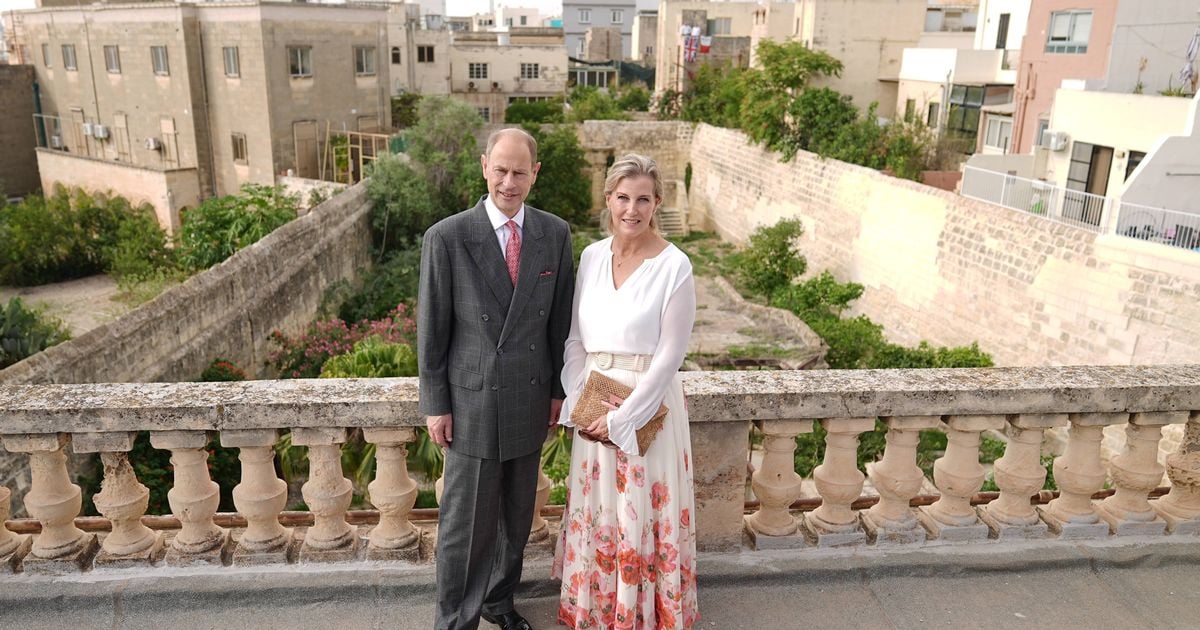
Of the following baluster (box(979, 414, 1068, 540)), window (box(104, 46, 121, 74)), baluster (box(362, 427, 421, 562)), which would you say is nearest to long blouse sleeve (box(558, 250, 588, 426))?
baluster (box(362, 427, 421, 562))

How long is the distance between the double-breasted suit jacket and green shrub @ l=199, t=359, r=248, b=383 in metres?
9.48

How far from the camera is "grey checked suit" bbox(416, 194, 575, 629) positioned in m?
2.71

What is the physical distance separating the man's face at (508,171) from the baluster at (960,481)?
1809mm

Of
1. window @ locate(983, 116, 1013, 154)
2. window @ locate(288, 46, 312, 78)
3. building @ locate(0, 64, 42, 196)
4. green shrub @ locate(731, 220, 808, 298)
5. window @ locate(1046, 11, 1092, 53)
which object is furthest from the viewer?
building @ locate(0, 64, 42, 196)

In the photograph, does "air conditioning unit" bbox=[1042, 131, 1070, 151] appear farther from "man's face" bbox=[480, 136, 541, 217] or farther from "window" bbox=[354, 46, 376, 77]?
"window" bbox=[354, 46, 376, 77]

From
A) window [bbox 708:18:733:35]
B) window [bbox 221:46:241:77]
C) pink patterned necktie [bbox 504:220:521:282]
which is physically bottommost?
pink patterned necktie [bbox 504:220:521:282]

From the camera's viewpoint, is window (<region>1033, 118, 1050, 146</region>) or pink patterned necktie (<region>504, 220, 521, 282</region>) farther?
window (<region>1033, 118, 1050, 146</region>)

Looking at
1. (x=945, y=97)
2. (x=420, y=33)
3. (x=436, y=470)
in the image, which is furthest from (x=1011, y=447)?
(x=420, y=33)

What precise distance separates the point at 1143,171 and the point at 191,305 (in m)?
14.9

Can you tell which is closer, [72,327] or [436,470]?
[436,470]

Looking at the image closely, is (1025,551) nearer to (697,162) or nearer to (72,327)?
(72,327)

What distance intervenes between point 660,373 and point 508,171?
797 millimetres

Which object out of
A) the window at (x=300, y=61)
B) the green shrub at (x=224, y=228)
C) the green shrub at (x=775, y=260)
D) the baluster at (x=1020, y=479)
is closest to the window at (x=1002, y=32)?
the green shrub at (x=775, y=260)

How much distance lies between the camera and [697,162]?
30.7 m
